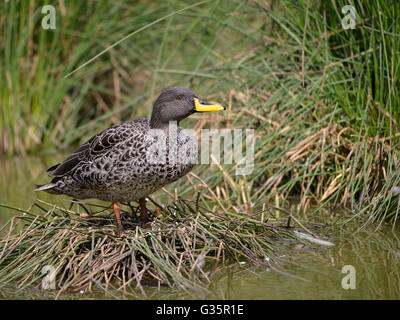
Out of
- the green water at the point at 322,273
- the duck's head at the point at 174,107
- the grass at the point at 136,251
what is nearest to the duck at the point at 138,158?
the duck's head at the point at 174,107

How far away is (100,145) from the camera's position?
147 inches

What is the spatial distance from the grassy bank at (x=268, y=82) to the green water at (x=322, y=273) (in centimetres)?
23

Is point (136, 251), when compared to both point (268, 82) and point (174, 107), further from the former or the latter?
point (268, 82)

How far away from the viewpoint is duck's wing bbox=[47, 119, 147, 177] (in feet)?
12.0

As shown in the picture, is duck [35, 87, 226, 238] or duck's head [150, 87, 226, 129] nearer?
duck [35, 87, 226, 238]

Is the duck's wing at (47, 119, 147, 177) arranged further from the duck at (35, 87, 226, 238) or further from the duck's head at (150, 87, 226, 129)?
the duck's head at (150, 87, 226, 129)

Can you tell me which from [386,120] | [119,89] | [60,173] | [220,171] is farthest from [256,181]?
[119,89]

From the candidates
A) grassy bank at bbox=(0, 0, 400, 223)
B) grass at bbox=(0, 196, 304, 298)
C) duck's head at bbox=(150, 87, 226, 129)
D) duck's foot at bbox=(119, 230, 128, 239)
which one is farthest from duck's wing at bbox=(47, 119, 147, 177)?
grassy bank at bbox=(0, 0, 400, 223)

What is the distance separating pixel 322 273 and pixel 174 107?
1347 mm

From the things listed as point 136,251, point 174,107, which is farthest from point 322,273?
point 174,107

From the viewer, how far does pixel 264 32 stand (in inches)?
206

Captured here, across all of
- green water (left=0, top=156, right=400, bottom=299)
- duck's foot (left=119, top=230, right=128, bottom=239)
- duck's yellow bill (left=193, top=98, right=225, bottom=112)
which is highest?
duck's yellow bill (left=193, top=98, right=225, bottom=112)

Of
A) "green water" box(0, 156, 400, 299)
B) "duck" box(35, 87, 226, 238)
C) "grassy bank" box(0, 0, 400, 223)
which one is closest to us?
"green water" box(0, 156, 400, 299)

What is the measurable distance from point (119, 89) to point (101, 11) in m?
1.04
